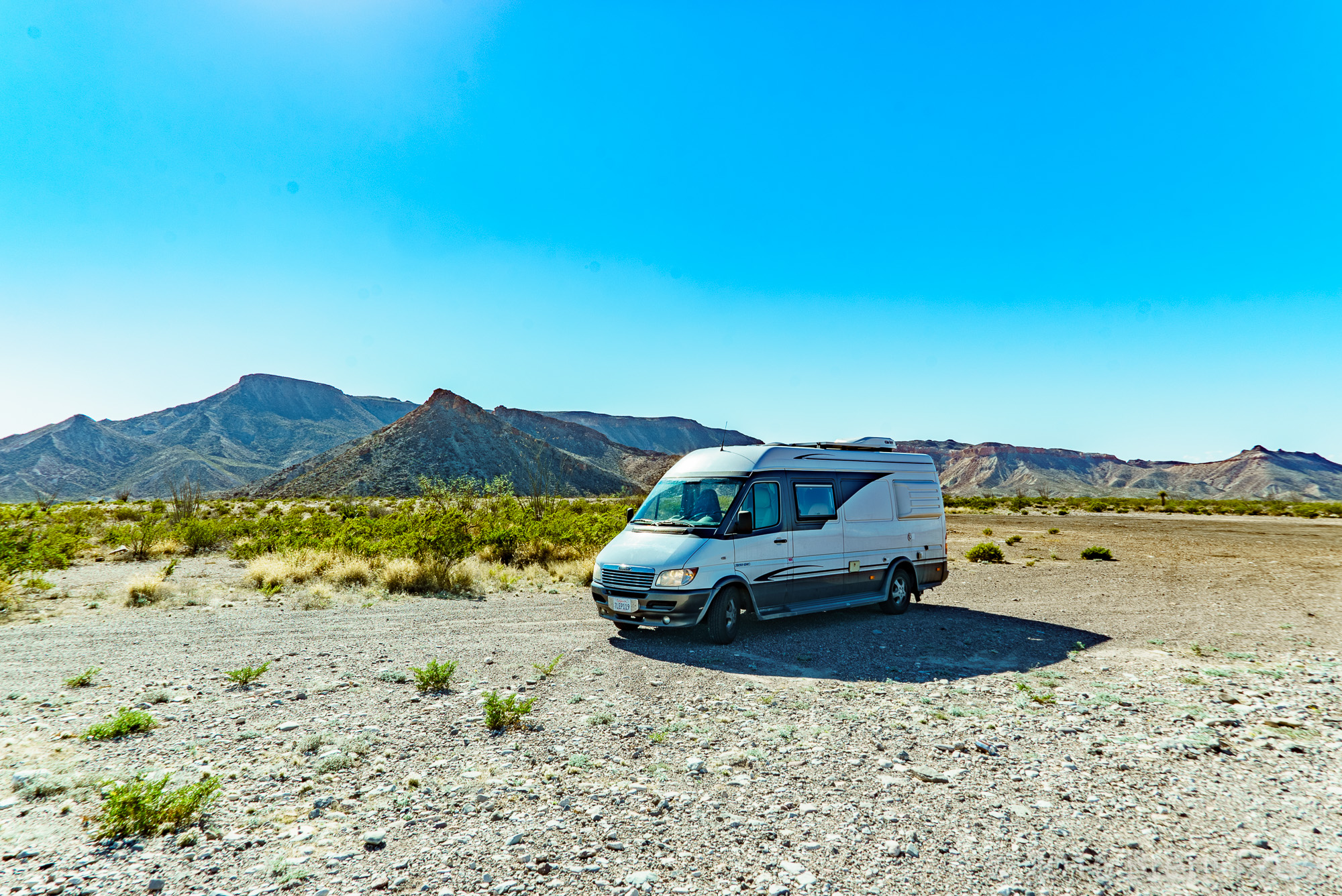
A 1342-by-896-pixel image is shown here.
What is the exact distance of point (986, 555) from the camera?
20.1 metres

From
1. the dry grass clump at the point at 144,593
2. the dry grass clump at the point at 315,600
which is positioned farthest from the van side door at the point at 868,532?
the dry grass clump at the point at 144,593

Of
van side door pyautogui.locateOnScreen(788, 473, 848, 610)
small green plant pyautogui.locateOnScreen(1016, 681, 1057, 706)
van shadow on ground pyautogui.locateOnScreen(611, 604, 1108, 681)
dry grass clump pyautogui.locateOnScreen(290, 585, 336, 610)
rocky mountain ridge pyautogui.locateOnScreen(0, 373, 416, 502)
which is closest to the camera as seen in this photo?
small green plant pyautogui.locateOnScreen(1016, 681, 1057, 706)

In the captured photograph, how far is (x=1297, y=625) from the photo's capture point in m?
10.4

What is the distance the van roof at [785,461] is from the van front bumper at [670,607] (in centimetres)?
198

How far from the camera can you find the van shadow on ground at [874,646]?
7809mm

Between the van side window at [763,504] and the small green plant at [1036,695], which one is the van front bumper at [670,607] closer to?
the van side window at [763,504]

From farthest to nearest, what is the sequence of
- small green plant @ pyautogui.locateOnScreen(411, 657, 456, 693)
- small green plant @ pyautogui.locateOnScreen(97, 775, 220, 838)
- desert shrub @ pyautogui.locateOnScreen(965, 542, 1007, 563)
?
desert shrub @ pyautogui.locateOnScreen(965, 542, 1007, 563), small green plant @ pyautogui.locateOnScreen(411, 657, 456, 693), small green plant @ pyautogui.locateOnScreen(97, 775, 220, 838)

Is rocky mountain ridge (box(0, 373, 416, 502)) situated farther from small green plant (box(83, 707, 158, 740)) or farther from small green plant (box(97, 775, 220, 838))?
small green plant (box(97, 775, 220, 838))

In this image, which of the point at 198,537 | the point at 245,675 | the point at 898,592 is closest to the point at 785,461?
the point at 898,592

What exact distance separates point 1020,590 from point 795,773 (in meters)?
11.9

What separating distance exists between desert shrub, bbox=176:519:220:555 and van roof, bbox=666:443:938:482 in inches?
696

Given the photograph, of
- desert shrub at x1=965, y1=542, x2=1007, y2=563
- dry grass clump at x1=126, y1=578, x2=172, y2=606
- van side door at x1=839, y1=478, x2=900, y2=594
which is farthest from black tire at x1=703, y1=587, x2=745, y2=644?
desert shrub at x1=965, y1=542, x2=1007, y2=563

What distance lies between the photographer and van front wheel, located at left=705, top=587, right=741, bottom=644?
887 cm

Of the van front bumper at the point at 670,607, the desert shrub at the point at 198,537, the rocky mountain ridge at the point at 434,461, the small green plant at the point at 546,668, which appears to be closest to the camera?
the small green plant at the point at 546,668
